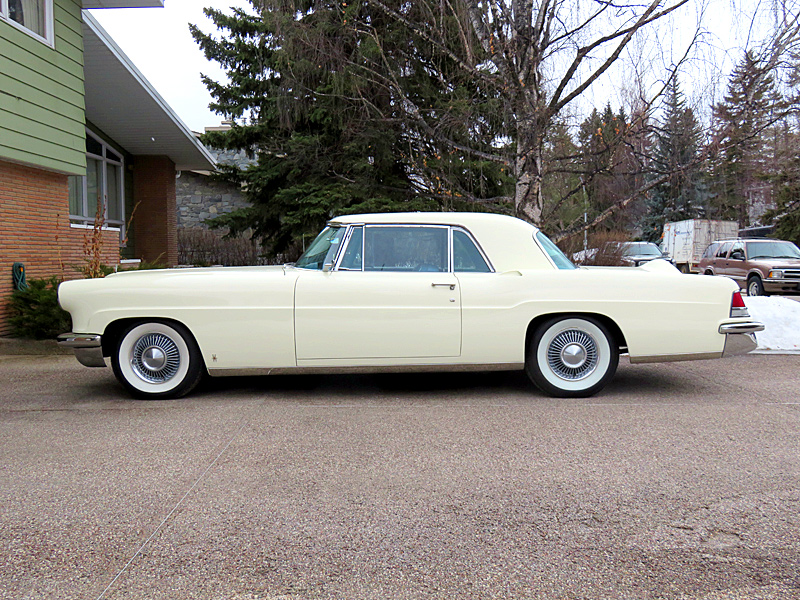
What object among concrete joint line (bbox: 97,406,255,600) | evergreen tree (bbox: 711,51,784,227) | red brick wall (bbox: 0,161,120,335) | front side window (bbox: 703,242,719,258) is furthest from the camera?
front side window (bbox: 703,242,719,258)

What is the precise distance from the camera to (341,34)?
39.4ft

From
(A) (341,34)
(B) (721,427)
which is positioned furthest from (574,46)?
(B) (721,427)

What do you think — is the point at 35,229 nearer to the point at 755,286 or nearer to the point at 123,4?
the point at 123,4

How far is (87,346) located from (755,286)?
1637cm

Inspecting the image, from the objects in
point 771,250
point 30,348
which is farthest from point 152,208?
point 771,250

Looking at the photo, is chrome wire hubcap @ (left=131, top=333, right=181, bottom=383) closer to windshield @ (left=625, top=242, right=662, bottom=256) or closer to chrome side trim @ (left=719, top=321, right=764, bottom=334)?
chrome side trim @ (left=719, top=321, right=764, bottom=334)

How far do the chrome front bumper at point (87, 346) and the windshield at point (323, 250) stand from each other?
5.84 ft

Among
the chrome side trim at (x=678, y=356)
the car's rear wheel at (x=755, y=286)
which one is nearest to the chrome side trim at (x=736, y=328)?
the chrome side trim at (x=678, y=356)

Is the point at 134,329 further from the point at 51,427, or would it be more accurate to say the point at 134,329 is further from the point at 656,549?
the point at 656,549

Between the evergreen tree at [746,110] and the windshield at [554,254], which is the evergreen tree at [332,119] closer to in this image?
the evergreen tree at [746,110]

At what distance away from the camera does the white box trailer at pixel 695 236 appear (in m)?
30.9

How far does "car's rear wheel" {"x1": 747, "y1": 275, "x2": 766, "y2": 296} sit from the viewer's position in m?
17.3

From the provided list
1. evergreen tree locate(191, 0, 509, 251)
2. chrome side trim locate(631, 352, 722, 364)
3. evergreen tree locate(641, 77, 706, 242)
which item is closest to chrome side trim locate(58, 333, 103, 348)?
chrome side trim locate(631, 352, 722, 364)

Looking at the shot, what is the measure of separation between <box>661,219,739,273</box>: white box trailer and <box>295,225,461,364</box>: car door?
26821 mm
